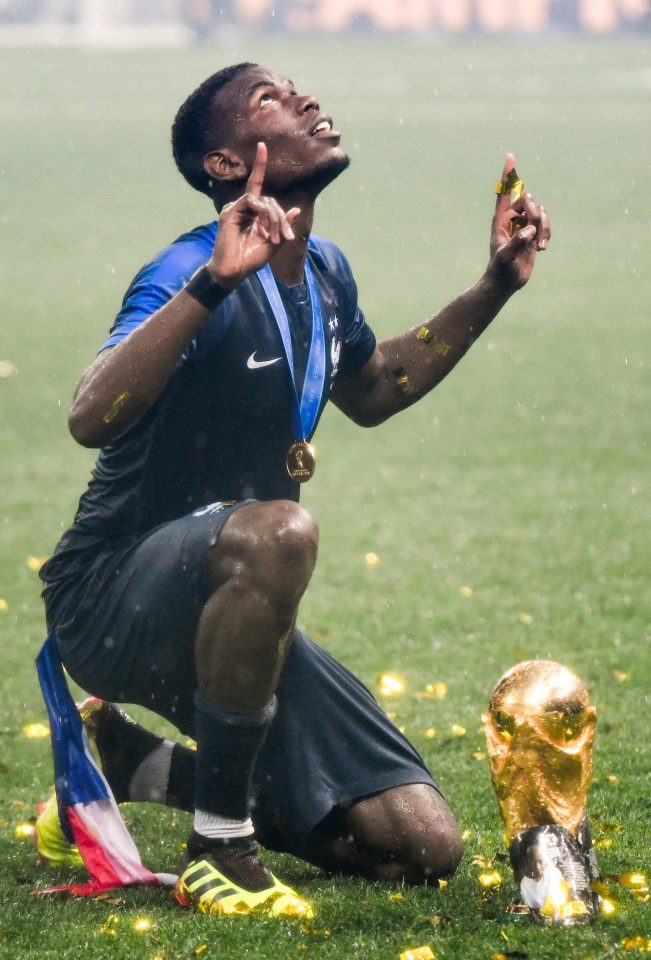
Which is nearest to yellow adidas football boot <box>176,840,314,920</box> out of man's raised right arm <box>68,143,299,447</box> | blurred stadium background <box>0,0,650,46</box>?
man's raised right arm <box>68,143,299,447</box>

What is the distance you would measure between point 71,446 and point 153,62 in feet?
111

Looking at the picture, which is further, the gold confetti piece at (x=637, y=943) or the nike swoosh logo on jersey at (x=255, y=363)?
the nike swoosh logo on jersey at (x=255, y=363)

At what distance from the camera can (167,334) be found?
11.3ft

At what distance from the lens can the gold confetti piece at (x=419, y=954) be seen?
328 cm

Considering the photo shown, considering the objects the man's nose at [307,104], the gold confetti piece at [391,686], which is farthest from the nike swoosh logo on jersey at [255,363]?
the gold confetti piece at [391,686]

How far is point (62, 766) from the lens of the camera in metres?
4.07

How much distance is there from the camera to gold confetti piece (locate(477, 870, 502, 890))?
149 inches

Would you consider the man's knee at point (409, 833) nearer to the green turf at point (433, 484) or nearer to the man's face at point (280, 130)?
the green turf at point (433, 484)

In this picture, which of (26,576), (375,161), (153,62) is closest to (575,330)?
(26,576)

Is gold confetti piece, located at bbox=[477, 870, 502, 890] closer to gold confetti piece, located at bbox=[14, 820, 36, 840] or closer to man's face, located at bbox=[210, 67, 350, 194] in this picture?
gold confetti piece, located at bbox=[14, 820, 36, 840]

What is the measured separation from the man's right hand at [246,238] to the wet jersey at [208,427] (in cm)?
38

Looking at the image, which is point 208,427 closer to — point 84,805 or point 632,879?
point 84,805

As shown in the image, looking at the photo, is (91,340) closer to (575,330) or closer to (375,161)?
(575,330)

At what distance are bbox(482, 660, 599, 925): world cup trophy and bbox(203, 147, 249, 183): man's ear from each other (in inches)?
57.5
